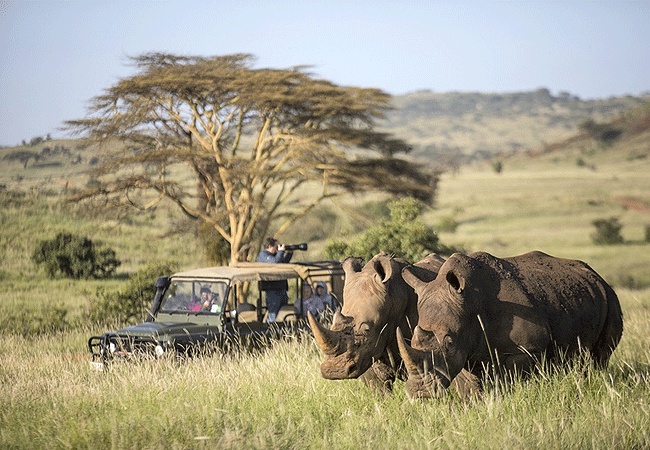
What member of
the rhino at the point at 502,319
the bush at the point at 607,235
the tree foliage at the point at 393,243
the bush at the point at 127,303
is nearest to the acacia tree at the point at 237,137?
the tree foliage at the point at 393,243

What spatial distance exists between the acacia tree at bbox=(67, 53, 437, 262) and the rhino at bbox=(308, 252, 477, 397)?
1485 centimetres

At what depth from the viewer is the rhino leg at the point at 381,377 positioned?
23.5ft

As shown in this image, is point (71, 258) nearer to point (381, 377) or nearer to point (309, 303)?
point (309, 303)

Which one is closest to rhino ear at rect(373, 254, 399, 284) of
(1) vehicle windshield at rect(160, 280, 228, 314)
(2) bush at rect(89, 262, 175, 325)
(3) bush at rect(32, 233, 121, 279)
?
(1) vehicle windshield at rect(160, 280, 228, 314)

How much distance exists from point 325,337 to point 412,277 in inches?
42.8

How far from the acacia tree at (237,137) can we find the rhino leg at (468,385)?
15.1 metres

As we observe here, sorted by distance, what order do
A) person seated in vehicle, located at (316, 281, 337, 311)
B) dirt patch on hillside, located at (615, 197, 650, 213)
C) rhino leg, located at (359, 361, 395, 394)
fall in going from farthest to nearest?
dirt patch on hillside, located at (615, 197, 650, 213)
person seated in vehicle, located at (316, 281, 337, 311)
rhino leg, located at (359, 361, 395, 394)

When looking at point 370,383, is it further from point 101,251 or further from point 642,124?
point 642,124

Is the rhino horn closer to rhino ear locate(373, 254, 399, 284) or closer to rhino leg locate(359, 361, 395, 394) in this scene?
rhino ear locate(373, 254, 399, 284)

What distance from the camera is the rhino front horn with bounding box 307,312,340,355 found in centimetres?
576

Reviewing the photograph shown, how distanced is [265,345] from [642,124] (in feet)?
358

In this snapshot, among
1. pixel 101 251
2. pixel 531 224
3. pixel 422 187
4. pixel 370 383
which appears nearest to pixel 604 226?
pixel 531 224

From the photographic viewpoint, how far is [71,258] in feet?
87.9

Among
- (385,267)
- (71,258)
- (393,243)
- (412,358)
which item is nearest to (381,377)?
(385,267)
